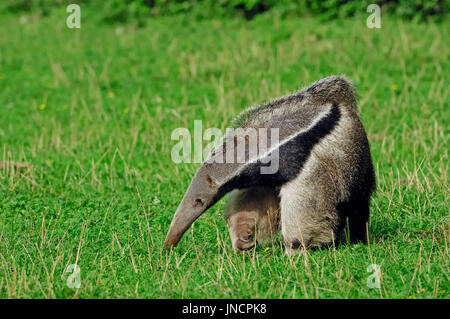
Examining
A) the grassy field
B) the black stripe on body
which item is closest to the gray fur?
the black stripe on body

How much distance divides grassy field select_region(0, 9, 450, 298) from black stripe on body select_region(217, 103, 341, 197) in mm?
535

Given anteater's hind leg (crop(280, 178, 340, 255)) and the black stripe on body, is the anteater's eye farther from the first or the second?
anteater's hind leg (crop(280, 178, 340, 255))

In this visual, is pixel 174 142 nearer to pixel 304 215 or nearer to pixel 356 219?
pixel 356 219

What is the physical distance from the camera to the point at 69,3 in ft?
57.8

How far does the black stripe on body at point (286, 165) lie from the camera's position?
17.0 feet

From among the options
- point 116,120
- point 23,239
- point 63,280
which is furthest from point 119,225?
point 116,120

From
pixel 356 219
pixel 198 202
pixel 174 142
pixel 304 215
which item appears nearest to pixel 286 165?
pixel 304 215

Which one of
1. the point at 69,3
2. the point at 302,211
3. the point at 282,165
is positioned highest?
the point at 69,3

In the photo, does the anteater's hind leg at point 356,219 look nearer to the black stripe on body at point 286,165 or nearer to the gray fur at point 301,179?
the gray fur at point 301,179

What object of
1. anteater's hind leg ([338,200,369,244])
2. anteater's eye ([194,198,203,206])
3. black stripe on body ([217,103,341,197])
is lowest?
anteater's hind leg ([338,200,369,244])

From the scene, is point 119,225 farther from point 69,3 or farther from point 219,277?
point 69,3

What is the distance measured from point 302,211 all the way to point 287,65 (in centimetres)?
633

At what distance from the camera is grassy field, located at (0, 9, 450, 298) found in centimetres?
489

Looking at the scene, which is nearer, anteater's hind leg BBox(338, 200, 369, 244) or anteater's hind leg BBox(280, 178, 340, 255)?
anteater's hind leg BBox(280, 178, 340, 255)
